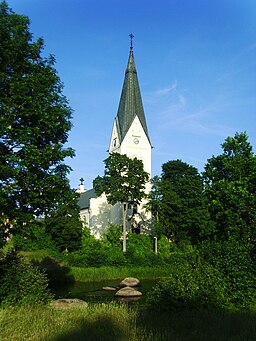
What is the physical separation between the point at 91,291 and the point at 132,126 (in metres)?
35.6

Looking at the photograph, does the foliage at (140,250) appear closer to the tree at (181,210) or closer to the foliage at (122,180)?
the tree at (181,210)

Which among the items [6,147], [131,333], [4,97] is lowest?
[131,333]

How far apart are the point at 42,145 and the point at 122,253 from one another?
100 feet

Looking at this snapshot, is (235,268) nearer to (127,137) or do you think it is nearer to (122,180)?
(122,180)

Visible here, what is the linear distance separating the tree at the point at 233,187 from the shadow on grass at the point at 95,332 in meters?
19.0

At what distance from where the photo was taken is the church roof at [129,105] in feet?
193

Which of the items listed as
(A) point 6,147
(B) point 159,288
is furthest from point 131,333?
(A) point 6,147

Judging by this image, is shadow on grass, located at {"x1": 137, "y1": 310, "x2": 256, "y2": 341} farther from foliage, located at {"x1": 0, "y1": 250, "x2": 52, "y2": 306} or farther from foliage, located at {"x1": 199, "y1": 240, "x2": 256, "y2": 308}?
foliage, located at {"x1": 0, "y1": 250, "x2": 52, "y2": 306}

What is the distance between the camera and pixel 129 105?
2336 inches

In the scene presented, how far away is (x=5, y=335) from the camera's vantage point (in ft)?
23.9

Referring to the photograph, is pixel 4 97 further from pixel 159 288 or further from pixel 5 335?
pixel 159 288

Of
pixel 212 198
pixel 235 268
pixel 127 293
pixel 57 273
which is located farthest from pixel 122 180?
pixel 235 268

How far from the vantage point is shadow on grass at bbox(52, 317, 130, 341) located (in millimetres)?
7126

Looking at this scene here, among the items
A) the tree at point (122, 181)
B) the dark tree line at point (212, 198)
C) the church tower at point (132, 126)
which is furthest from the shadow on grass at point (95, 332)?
the church tower at point (132, 126)
